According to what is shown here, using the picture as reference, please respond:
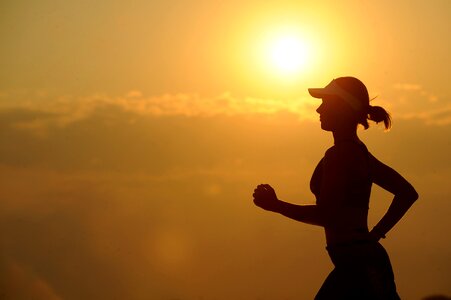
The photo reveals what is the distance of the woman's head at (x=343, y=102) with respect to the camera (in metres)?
11.9

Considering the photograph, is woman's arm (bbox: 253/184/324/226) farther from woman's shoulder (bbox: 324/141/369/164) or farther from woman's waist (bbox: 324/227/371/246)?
woman's shoulder (bbox: 324/141/369/164)

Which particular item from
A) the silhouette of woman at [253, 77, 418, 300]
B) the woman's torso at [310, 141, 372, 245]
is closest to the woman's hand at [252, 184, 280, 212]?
the silhouette of woman at [253, 77, 418, 300]

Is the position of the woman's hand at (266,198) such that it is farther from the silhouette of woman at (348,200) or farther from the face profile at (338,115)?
the face profile at (338,115)

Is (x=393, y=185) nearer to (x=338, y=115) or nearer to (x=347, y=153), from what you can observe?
(x=347, y=153)

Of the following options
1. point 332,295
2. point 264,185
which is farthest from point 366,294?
point 264,185

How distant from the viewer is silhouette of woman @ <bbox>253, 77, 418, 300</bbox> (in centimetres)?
1177

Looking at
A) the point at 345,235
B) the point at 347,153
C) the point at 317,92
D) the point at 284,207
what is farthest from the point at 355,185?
the point at 317,92

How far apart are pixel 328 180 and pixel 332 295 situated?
2.43 ft

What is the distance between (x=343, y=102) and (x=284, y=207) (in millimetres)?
802

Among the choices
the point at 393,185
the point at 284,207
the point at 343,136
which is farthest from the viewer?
the point at 393,185

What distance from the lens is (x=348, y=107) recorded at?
11953 millimetres

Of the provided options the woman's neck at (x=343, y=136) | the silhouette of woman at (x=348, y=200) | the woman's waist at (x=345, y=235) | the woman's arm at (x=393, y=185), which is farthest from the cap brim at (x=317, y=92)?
the woman's waist at (x=345, y=235)

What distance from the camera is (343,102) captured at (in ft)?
39.2

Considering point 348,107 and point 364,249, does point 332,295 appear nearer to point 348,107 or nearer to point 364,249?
point 364,249
